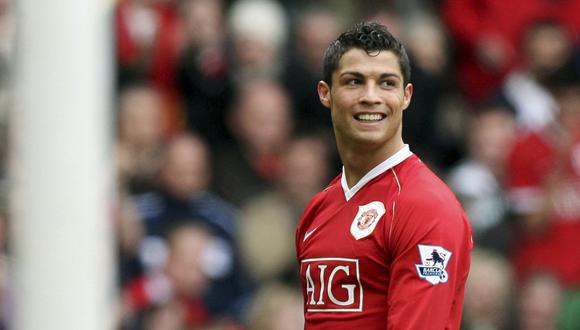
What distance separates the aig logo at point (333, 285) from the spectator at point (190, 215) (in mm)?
3724

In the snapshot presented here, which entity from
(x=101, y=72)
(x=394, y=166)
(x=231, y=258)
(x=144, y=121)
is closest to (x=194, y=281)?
(x=231, y=258)

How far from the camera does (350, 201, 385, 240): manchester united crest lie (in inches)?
159

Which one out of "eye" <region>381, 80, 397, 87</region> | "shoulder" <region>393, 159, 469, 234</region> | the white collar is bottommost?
"shoulder" <region>393, 159, 469, 234</region>

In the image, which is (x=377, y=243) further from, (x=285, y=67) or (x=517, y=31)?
(x=517, y=31)

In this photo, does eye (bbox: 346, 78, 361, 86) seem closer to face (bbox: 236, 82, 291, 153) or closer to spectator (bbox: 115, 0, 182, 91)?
face (bbox: 236, 82, 291, 153)

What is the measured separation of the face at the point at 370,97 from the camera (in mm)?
4105

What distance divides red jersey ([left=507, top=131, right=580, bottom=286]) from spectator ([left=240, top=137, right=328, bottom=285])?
4.21 ft

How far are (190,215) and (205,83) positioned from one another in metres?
0.95

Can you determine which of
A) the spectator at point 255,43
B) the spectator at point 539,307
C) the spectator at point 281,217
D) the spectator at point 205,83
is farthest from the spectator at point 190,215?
the spectator at point 539,307

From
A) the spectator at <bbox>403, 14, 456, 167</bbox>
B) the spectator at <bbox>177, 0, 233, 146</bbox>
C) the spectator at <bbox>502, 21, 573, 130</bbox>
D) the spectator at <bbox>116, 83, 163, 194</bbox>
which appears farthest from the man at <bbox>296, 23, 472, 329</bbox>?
the spectator at <bbox>502, 21, 573, 130</bbox>

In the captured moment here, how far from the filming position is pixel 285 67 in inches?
339

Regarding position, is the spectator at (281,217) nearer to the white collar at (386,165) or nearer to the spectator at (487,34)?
the spectator at (487,34)

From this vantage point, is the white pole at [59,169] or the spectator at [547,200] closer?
the white pole at [59,169]

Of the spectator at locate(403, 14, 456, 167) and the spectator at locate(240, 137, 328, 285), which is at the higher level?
the spectator at locate(403, 14, 456, 167)
